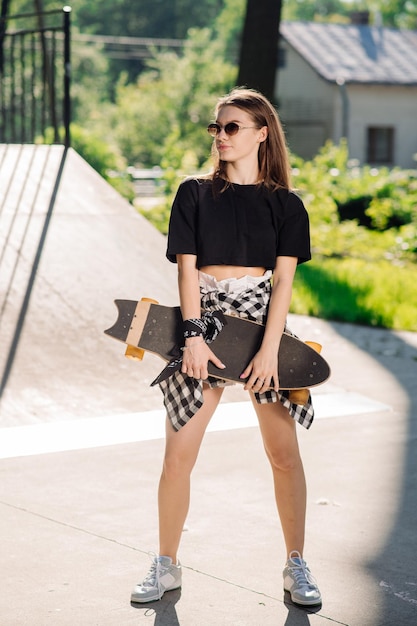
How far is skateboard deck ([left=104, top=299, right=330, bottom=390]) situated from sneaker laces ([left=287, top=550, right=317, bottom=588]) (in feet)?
2.10

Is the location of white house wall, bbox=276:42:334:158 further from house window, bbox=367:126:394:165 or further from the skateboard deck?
the skateboard deck

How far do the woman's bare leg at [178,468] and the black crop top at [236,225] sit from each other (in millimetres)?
477

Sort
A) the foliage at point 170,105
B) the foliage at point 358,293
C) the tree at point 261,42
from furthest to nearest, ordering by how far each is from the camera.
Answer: the foliage at point 170,105 → the tree at point 261,42 → the foliage at point 358,293

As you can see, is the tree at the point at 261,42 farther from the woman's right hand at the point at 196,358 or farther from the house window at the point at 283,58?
the house window at the point at 283,58

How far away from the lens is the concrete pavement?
359 centimetres

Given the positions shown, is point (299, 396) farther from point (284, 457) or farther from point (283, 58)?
point (283, 58)

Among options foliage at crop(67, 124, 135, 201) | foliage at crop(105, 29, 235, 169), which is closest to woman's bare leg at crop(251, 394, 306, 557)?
foliage at crop(67, 124, 135, 201)

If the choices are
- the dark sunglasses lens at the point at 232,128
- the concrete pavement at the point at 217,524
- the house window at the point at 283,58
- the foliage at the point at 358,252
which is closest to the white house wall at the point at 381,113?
the house window at the point at 283,58

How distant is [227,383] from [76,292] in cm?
426

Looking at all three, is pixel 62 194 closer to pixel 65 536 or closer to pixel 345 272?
pixel 345 272

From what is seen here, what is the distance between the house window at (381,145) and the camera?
41.6 meters

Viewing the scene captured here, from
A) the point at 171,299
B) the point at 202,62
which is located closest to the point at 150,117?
the point at 202,62

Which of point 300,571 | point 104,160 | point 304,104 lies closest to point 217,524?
point 300,571

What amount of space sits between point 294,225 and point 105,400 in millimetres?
3157
